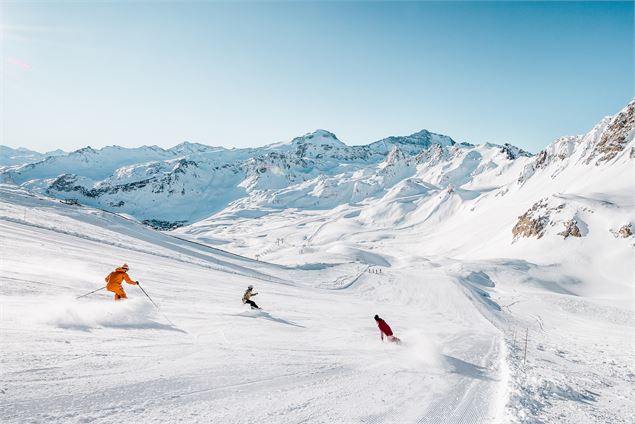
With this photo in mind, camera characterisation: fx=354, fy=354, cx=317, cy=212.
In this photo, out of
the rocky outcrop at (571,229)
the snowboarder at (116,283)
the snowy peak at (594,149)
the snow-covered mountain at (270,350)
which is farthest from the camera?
the snowy peak at (594,149)

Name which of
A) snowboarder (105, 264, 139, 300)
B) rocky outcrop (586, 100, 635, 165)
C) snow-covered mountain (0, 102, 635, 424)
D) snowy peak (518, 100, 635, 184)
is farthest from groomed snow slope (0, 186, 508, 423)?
rocky outcrop (586, 100, 635, 165)

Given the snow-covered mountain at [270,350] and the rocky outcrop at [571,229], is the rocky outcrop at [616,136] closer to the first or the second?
the rocky outcrop at [571,229]

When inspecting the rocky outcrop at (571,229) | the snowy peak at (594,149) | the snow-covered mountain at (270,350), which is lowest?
the snow-covered mountain at (270,350)

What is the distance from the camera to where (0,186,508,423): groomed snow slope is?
6379mm

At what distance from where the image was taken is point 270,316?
634 inches

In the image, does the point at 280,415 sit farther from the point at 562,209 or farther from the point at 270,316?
the point at 562,209

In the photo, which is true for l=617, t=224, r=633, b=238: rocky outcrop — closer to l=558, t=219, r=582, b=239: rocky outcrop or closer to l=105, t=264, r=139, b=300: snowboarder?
l=558, t=219, r=582, b=239: rocky outcrop

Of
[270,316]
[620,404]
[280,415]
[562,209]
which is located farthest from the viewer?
[562,209]

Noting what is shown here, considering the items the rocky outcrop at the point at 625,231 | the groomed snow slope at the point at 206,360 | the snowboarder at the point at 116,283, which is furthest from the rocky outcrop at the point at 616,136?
the snowboarder at the point at 116,283

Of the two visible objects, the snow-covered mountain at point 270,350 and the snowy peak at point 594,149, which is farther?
the snowy peak at point 594,149

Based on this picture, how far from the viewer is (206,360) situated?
8688 mm

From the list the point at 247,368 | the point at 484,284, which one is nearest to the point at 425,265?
the point at 484,284

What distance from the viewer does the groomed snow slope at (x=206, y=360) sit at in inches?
251

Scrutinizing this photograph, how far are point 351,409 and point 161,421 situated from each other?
12.7ft
